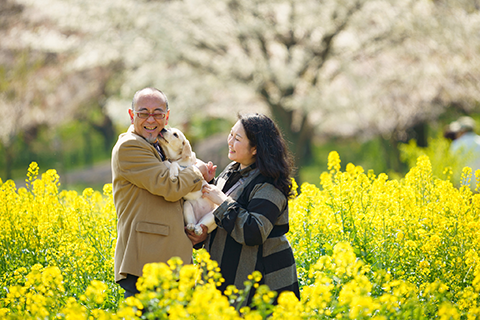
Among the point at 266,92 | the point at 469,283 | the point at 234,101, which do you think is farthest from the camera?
the point at 234,101

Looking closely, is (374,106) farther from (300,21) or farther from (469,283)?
(469,283)

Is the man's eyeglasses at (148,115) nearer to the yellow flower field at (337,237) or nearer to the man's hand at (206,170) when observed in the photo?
the man's hand at (206,170)

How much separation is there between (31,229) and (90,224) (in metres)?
0.67

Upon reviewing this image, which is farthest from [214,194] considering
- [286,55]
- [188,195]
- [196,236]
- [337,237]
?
[286,55]

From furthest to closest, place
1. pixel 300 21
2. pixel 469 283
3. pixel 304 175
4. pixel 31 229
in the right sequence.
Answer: pixel 304 175
pixel 300 21
pixel 31 229
pixel 469 283

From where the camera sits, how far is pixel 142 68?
11.8m

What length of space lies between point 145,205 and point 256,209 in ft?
2.08

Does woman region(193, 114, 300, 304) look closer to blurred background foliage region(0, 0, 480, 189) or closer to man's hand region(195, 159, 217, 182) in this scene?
man's hand region(195, 159, 217, 182)

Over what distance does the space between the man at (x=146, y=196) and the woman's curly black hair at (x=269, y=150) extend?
398mm

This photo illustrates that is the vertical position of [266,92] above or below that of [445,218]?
above

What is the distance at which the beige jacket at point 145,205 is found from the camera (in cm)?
262

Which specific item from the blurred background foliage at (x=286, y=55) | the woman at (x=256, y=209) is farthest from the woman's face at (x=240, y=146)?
the blurred background foliage at (x=286, y=55)

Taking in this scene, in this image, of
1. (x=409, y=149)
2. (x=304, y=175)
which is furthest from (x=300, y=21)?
(x=304, y=175)

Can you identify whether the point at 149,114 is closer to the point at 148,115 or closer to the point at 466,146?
the point at 148,115
